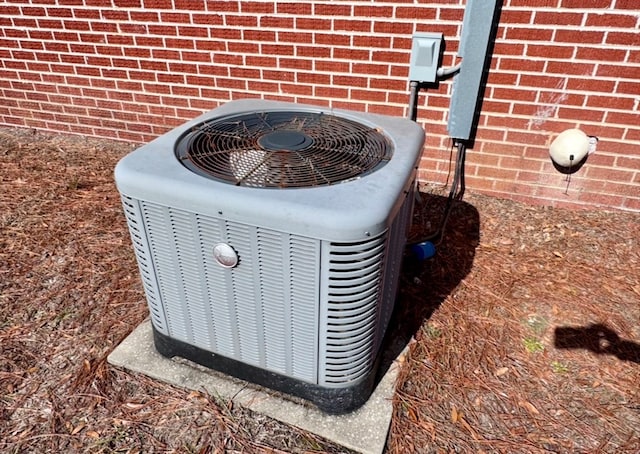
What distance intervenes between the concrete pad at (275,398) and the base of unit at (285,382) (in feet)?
0.14

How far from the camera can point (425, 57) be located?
9.59 ft

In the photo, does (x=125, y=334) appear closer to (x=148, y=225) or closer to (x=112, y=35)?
(x=148, y=225)

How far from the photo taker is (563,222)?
307 centimetres

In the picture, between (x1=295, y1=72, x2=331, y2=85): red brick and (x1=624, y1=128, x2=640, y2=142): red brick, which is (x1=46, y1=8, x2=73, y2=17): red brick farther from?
(x1=624, y1=128, x2=640, y2=142): red brick

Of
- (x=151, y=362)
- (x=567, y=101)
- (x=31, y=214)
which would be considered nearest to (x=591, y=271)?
(x=567, y=101)

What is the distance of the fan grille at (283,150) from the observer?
1553 millimetres

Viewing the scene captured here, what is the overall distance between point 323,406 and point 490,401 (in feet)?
2.29

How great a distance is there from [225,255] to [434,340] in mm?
1173

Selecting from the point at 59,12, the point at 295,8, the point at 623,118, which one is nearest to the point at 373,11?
the point at 295,8

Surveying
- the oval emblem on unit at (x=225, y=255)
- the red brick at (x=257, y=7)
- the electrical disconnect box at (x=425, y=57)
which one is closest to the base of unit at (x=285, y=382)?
the oval emblem on unit at (x=225, y=255)

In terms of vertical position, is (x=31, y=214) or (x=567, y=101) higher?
(x=567, y=101)

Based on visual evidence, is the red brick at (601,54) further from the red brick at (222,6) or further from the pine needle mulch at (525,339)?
the red brick at (222,6)

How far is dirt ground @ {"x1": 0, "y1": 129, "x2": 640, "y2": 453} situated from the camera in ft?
5.78

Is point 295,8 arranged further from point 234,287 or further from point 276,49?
point 234,287
